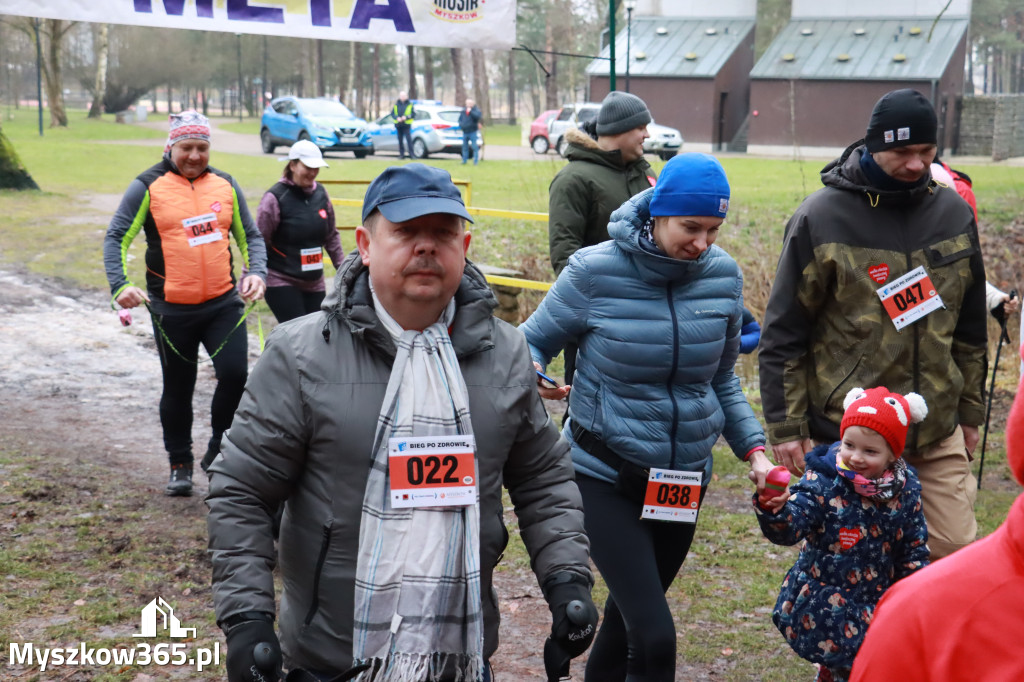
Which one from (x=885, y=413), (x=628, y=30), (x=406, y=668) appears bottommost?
(x=406, y=668)

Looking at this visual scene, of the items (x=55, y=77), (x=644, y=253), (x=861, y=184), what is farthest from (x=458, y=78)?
(x=644, y=253)

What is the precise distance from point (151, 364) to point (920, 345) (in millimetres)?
7488

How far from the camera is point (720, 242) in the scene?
14.4m

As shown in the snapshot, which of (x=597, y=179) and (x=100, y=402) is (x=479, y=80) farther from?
(x=597, y=179)

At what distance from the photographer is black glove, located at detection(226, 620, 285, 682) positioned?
2.35 metres

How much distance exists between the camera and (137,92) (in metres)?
61.1

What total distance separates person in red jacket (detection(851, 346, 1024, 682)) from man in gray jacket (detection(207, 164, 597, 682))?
1.01 metres

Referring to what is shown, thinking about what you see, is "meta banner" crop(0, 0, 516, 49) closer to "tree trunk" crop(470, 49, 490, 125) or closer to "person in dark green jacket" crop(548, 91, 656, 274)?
"person in dark green jacket" crop(548, 91, 656, 274)

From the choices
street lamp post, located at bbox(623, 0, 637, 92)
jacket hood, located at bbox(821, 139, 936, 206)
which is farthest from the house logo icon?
street lamp post, located at bbox(623, 0, 637, 92)

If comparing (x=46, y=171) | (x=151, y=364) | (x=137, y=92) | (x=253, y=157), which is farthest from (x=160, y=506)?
(x=137, y=92)

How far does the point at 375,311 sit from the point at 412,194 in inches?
11.3

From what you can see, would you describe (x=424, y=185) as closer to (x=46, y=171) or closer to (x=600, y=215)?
(x=600, y=215)

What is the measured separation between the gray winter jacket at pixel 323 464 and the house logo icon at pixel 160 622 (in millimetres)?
2307

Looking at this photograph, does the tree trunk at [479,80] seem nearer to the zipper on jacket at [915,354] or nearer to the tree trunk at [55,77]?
A: the tree trunk at [55,77]
